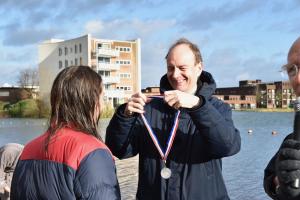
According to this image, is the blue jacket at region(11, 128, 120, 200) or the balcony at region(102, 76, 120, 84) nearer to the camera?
the blue jacket at region(11, 128, 120, 200)

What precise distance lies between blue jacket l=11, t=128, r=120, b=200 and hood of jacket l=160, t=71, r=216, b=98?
1.01 metres

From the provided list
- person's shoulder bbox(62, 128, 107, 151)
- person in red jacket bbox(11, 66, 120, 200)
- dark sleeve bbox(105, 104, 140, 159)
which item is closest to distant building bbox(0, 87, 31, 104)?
dark sleeve bbox(105, 104, 140, 159)

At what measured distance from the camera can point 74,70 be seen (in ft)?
8.70

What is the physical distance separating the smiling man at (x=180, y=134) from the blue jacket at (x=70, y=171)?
0.67 meters

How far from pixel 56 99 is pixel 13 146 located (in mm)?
2845

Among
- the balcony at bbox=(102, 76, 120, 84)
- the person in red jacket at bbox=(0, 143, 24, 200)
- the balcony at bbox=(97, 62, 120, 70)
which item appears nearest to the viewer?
the person in red jacket at bbox=(0, 143, 24, 200)

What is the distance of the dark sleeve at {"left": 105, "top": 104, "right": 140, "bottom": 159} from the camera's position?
3.27m

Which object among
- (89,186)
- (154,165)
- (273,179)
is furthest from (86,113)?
(273,179)

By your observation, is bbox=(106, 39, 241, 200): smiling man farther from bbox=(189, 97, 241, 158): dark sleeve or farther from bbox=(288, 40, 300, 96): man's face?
bbox=(288, 40, 300, 96): man's face

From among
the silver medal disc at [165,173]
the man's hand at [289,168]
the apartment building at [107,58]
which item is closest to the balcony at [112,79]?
the apartment building at [107,58]

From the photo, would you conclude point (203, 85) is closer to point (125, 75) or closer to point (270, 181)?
point (270, 181)

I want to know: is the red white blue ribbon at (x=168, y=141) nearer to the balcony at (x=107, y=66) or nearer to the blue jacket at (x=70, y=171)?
the blue jacket at (x=70, y=171)

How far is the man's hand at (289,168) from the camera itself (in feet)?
5.31

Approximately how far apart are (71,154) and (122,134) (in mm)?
910
